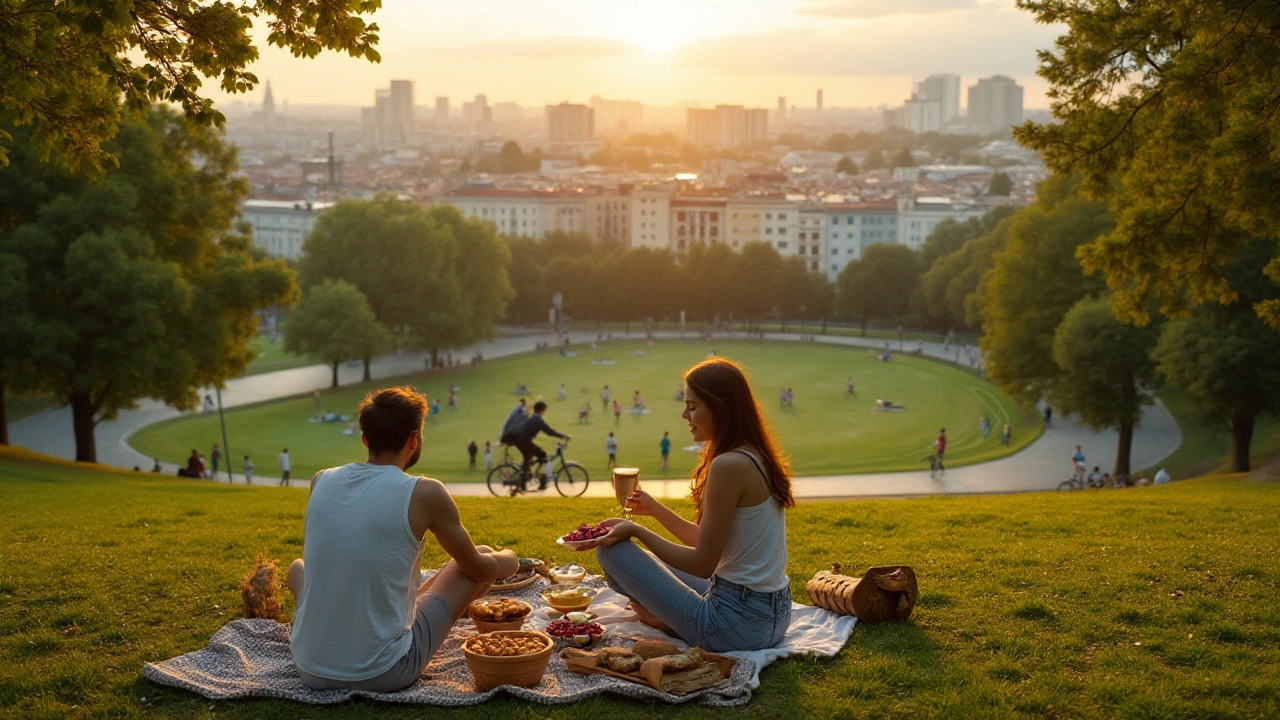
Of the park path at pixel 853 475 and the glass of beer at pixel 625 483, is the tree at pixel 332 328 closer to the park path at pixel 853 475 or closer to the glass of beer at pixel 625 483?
the park path at pixel 853 475

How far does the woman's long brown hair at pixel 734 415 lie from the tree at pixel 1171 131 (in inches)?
255

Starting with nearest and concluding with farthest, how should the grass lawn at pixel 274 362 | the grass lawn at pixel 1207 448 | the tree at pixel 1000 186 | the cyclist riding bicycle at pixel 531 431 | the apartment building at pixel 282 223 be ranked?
1. the cyclist riding bicycle at pixel 531 431
2. the grass lawn at pixel 1207 448
3. the grass lawn at pixel 274 362
4. the apartment building at pixel 282 223
5. the tree at pixel 1000 186

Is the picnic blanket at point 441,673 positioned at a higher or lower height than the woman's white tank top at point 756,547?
lower

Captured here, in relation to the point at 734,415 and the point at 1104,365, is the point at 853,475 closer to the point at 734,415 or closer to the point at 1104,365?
the point at 1104,365

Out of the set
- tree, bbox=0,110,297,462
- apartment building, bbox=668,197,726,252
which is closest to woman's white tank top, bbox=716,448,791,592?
tree, bbox=0,110,297,462

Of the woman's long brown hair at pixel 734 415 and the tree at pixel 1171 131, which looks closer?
the woman's long brown hair at pixel 734 415

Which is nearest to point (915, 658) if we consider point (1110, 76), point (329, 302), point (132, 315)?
point (1110, 76)

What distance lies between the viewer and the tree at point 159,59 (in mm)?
8570

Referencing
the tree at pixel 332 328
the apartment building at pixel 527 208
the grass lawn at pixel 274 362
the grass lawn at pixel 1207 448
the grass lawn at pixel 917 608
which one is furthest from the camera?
the apartment building at pixel 527 208

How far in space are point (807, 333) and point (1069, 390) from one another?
178 feet

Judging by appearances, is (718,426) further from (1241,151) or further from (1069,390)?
(1069,390)

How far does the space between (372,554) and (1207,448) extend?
120 ft

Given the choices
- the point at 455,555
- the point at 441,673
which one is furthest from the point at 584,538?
the point at 441,673

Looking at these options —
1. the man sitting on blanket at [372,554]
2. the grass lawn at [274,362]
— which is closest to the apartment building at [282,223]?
the grass lawn at [274,362]
